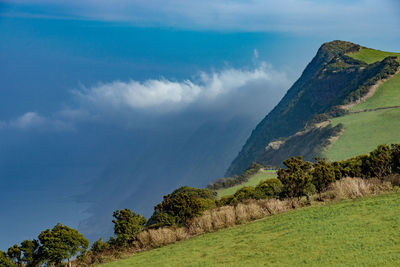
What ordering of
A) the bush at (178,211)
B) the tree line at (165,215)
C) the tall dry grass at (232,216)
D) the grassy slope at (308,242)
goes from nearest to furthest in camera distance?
the grassy slope at (308,242) → the tree line at (165,215) → the tall dry grass at (232,216) → the bush at (178,211)

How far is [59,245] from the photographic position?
25.5m

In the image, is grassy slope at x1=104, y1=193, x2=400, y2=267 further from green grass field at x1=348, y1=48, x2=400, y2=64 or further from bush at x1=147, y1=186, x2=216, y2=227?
green grass field at x1=348, y1=48, x2=400, y2=64

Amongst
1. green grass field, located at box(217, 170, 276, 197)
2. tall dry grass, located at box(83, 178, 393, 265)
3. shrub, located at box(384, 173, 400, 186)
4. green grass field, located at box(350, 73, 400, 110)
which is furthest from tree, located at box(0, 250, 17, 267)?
green grass field, located at box(350, 73, 400, 110)

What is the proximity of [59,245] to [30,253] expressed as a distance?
2889 millimetres

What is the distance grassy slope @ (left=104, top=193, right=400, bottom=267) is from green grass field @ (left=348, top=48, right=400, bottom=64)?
13705 centimetres

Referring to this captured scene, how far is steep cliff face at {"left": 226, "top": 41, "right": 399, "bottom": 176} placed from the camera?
391 ft

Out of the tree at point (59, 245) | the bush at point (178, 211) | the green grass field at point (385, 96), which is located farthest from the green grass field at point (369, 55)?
the tree at point (59, 245)

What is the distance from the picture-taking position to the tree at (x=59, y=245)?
25.5 m

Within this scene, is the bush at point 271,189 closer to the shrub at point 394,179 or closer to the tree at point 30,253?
the shrub at point 394,179

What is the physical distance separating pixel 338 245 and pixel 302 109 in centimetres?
16192

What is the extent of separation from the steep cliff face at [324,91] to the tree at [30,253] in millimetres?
89897

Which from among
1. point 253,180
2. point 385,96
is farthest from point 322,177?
point 385,96

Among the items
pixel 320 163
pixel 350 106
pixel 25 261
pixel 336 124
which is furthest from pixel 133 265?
pixel 350 106

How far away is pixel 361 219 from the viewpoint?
64.1 feet
